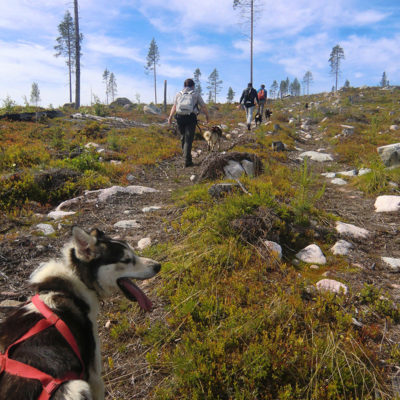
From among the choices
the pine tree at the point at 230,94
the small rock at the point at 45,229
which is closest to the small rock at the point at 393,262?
the small rock at the point at 45,229

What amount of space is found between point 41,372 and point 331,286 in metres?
3.13

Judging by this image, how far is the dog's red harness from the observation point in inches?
56.4

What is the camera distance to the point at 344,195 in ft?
23.9

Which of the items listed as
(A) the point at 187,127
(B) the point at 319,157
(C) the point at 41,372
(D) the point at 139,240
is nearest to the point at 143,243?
(D) the point at 139,240

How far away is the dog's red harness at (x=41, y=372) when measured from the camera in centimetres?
143

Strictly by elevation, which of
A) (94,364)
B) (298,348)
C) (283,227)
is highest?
(283,227)

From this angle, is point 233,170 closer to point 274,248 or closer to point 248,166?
point 248,166

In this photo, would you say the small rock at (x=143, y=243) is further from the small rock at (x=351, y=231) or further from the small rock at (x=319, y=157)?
the small rock at (x=319, y=157)

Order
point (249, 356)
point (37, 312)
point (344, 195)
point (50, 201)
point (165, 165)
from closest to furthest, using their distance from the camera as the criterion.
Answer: point (37, 312), point (249, 356), point (50, 201), point (344, 195), point (165, 165)

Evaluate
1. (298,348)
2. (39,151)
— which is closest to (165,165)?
(39,151)

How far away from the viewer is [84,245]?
6.97ft

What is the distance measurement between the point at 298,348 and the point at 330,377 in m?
0.31

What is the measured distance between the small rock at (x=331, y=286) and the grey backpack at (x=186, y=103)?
7354mm

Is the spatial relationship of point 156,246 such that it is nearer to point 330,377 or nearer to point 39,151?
point 330,377
